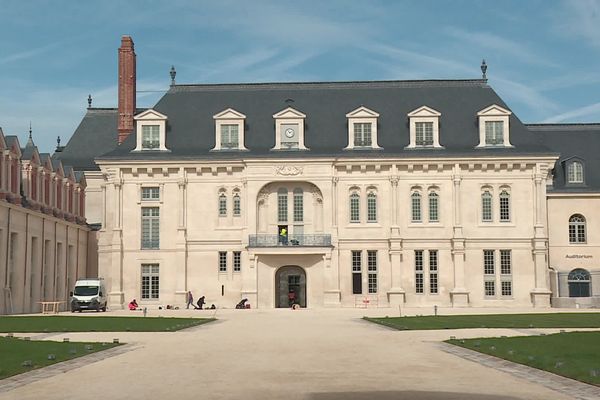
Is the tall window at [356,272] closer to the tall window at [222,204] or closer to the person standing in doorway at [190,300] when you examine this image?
the tall window at [222,204]

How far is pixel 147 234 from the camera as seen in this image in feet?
219

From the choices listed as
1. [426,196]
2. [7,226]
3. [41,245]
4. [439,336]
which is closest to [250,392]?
[439,336]

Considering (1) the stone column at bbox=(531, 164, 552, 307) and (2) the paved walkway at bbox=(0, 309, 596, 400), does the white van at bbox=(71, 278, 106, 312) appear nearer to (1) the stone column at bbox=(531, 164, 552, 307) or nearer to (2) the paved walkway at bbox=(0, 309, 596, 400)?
(1) the stone column at bbox=(531, 164, 552, 307)

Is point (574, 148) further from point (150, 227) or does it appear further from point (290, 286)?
point (150, 227)

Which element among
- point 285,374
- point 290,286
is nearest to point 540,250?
point 290,286

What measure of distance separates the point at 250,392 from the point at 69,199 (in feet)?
183

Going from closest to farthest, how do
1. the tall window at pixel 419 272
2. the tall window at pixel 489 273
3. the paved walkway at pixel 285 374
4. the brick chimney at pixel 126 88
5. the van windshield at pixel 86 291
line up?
the paved walkway at pixel 285 374 < the van windshield at pixel 86 291 < the tall window at pixel 489 273 < the tall window at pixel 419 272 < the brick chimney at pixel 126 88

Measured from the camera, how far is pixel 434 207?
215 ft

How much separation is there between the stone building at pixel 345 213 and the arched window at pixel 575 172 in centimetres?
93

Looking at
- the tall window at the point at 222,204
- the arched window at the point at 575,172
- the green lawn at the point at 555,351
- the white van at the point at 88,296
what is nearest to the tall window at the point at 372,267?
the tall window at the point at 222,204

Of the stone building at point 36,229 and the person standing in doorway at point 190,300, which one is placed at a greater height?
the stone building at point 36,229

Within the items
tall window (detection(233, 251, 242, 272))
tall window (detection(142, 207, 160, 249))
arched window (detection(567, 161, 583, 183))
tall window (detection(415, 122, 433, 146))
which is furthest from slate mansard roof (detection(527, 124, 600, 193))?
tall window (detection(142, 207, 160, 249))

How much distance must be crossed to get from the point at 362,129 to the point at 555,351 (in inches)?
1835

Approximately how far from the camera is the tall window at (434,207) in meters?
65.6
